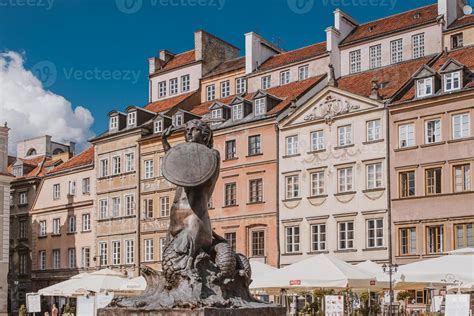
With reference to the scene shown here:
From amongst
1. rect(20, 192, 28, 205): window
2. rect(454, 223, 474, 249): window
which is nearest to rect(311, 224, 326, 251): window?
rect(454, 223, 474, 249): window

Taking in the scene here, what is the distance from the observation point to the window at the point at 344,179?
3612cm

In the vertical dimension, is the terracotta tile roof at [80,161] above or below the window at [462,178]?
Answer: above

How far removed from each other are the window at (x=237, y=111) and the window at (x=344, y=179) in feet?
22.0

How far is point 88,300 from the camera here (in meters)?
21.5

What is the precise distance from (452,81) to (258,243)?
11.8 m

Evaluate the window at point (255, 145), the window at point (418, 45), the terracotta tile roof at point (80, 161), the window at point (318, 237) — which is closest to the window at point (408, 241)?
the window at point (318, 237)

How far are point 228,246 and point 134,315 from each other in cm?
150

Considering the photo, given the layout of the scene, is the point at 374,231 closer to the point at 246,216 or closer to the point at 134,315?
the point at 246,216

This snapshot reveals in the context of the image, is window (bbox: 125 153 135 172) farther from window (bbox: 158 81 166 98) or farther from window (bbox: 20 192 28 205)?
window (bbox: 20 192 28 205)

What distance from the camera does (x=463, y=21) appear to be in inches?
1487

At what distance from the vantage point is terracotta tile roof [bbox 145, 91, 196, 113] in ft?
154

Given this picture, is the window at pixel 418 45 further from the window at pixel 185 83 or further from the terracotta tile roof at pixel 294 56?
the window at pixel 185 83

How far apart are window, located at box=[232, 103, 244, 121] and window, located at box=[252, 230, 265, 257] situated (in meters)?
5.79

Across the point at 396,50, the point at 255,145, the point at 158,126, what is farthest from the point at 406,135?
the point at 158,126
